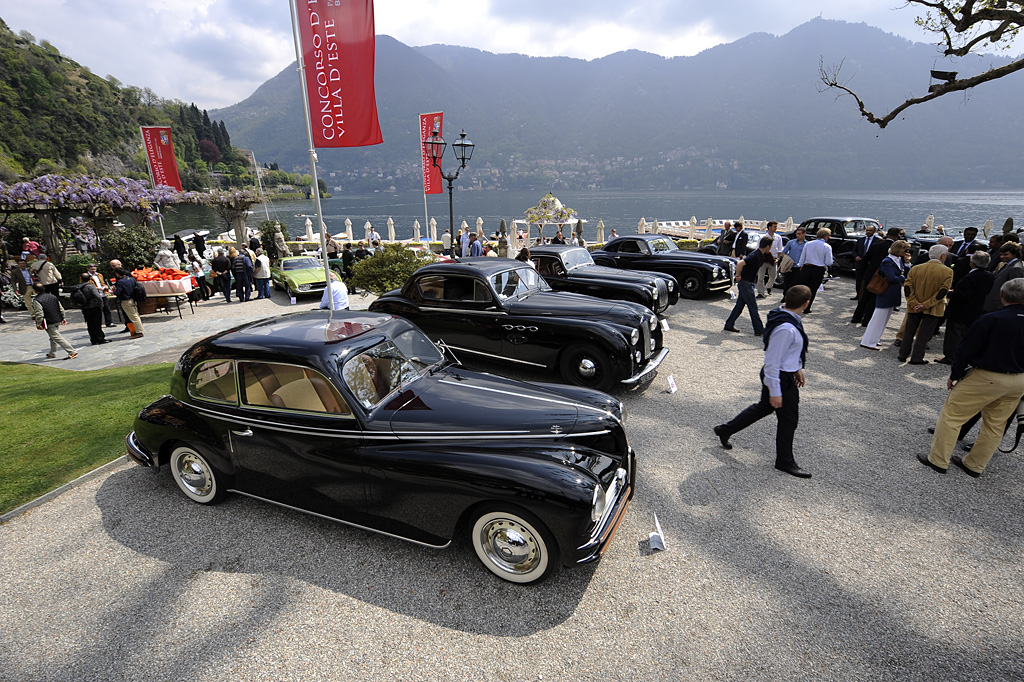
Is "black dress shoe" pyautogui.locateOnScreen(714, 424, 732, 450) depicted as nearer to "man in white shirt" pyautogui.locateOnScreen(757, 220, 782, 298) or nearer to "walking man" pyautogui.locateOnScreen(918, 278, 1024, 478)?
"walking man" pyautogui.locateOnScreen(918, 278, 1024, 478)

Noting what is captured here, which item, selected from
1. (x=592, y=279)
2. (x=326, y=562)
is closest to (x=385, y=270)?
(x=592, y=279)

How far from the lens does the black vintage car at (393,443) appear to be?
10.4 ft

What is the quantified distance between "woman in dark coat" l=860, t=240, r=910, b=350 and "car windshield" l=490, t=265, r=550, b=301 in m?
6.47

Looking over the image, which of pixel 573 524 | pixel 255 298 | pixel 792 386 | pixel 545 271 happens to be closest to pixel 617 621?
pixel 573 524

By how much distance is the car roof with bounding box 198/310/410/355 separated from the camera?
12.6 ft

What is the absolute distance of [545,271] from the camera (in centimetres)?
1032

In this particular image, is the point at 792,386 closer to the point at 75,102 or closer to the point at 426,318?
the point at 426,318

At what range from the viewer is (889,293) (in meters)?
8.31

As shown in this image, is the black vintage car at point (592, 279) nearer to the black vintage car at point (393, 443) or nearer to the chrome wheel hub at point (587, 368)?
the chrome wheel hub at point (587, 368)

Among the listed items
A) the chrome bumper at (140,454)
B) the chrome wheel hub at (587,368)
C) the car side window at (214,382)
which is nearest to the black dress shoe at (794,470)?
the chrome wheel hub at (587,368)

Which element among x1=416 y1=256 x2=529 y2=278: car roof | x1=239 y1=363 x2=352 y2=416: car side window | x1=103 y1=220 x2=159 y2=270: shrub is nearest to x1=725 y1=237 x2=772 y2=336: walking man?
x1=416 y1=256 x2=529 y2=278: car roof

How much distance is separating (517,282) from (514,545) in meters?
4.95

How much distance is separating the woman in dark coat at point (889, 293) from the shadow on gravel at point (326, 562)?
27.8ft

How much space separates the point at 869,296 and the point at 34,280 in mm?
18904
